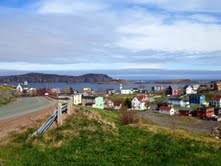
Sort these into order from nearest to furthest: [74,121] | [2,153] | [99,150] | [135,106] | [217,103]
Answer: [2,153], [99,150], [74,121], [135,106], [217,103]

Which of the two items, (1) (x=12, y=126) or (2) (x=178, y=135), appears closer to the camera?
(1) (x=12, y=126)

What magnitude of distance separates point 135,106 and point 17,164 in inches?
3447

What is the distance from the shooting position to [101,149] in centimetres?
1388

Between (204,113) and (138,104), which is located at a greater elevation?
(138,104)

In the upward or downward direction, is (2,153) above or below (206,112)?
above

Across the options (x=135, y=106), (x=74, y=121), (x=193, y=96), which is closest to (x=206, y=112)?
(x=135, y=106)

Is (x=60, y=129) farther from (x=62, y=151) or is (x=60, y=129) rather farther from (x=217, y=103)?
(x=217, y=103)

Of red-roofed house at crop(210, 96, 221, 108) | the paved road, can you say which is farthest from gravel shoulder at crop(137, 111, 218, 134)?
red-roofed house at crop(210, 96, 221, 108)

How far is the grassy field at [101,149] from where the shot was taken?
1236 centimetres

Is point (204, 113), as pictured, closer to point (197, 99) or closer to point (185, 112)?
point (185, 112)

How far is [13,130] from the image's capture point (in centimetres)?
1656

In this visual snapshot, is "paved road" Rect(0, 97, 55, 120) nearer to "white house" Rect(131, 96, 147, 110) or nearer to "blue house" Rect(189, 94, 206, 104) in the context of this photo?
"white house" Rect(131, 96, 147, 110)

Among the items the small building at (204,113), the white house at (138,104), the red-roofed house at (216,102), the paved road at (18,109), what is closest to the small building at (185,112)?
the small building at (204,113)

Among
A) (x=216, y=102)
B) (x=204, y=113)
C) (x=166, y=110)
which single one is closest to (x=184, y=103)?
(x=216, y=102)
